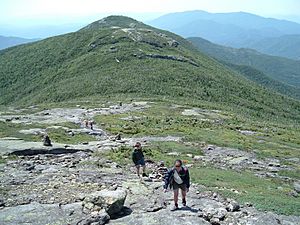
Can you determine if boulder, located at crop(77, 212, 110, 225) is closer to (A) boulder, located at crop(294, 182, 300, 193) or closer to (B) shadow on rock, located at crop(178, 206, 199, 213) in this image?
(B) shadow on rock, located at crop(178, 206, 199, 213)

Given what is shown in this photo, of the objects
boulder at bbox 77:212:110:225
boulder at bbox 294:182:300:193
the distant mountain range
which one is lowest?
the distant mountain range

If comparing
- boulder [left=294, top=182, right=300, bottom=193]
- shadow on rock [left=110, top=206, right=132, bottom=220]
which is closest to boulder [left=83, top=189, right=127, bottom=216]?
shadow on rock [left=110, top=206, right=132, bottom=220]

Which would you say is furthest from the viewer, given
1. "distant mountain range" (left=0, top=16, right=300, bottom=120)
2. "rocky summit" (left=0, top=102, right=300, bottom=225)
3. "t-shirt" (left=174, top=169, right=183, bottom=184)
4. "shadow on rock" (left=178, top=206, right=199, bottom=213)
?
"distant mountain range" (left=0, top=16, right=300, bottom=120)

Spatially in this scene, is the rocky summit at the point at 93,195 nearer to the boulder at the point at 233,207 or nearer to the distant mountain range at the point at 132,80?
the boulder at the point at 233,207

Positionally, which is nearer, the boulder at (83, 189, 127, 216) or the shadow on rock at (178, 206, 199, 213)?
the boulder at (83, 189, 127, 216)

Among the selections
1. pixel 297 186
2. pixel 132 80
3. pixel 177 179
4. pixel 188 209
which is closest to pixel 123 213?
pixel 177 179

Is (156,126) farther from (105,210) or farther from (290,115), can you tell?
(290,115)

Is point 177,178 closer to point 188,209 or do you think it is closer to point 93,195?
point 188,209

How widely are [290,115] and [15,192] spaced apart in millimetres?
127059

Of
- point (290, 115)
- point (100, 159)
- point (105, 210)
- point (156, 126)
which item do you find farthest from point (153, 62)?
point (105, 210)

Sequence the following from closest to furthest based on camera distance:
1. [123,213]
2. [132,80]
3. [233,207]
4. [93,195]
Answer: [123,213] < [93,195] < [233,207] < [132,80]

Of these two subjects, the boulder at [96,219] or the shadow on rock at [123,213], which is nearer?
the boulder at [96,219]

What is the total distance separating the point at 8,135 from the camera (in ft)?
132

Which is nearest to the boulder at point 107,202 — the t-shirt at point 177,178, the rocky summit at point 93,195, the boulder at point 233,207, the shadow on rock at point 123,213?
the rocky summit at point 93,195
